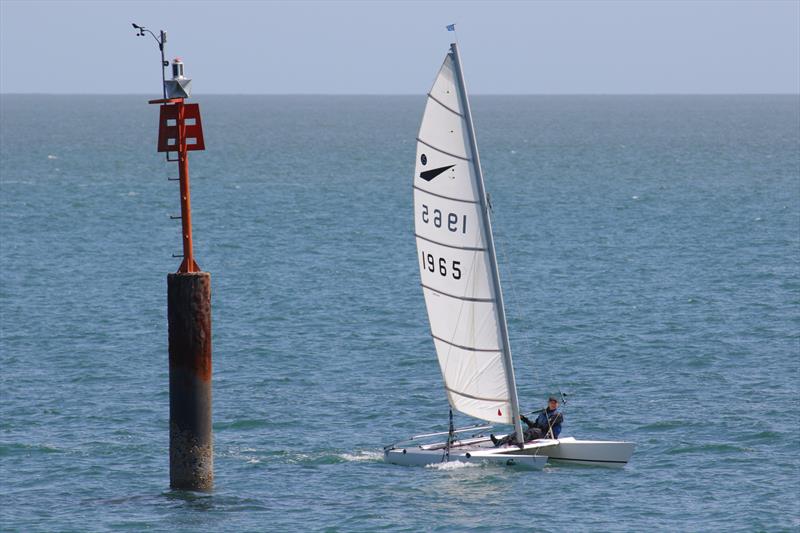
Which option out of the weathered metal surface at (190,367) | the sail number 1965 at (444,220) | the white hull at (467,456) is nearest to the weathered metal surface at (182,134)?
the weathered metal surface at (190,367)

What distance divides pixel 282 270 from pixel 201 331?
153 feet

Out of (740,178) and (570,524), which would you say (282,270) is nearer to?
(570,524)

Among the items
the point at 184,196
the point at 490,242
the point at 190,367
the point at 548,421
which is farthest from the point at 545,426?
the point at 184,196

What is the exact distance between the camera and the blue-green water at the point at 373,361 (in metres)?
34.5

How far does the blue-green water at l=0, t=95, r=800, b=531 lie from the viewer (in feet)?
113

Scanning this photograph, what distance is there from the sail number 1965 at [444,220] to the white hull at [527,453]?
5.74 metres

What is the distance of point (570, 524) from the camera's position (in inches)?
1298

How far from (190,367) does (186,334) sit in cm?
73

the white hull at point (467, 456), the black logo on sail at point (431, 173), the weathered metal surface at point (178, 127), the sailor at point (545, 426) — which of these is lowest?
the white hull at point (467, 456)

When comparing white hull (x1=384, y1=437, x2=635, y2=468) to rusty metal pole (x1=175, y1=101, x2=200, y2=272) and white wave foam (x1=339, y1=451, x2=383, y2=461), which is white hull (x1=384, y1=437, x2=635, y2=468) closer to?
white wave foam (x1=339, y1=451, x2=383, y2=461)

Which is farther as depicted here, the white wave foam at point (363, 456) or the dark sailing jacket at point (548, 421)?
the white wave foam at point (363, 456)

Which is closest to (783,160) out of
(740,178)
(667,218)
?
(740,178)

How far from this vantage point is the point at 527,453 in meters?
36.6

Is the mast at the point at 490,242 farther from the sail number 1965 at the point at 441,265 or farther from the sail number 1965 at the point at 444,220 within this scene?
the sail number 1965 at the point at 441,265
